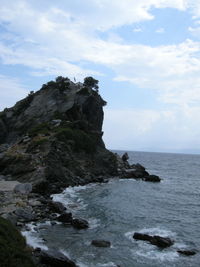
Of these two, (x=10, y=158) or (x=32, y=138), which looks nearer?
(x=10, y=158)

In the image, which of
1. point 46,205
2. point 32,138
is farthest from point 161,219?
point 32,138

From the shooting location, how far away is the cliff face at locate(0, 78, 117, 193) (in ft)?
198

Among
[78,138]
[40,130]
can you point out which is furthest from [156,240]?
[40,130]

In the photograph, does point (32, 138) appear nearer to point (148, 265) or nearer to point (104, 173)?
point (104, 173)

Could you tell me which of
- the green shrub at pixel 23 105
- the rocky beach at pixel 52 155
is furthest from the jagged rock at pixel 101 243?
the green shrub at pixel 23 105

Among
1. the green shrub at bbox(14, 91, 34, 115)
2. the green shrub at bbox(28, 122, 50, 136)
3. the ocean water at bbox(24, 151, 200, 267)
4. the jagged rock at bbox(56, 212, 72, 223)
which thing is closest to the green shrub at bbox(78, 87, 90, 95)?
the green shrub at bbox(14, 91, 34, 115)

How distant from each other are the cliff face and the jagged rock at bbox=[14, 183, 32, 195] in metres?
2.68

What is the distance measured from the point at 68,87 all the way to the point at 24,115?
16.2 metres

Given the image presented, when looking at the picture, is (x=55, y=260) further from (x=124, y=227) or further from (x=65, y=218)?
(x=124, y=227)

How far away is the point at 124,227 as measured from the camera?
35406 millimetres

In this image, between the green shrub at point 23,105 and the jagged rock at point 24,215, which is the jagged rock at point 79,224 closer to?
the jagged rock at point 24,215

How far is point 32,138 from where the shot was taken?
247 ft

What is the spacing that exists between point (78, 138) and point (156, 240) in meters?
50.1

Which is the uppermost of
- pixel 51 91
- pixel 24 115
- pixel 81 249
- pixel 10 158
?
pixel 51 91
